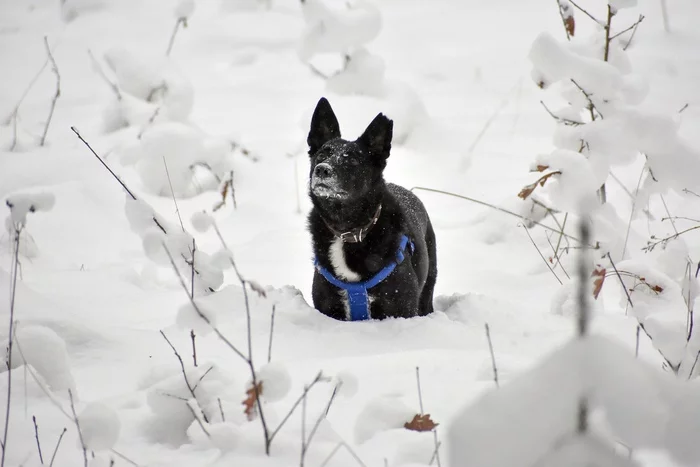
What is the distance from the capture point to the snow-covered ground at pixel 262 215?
6.23ft

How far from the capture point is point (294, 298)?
3486 mm

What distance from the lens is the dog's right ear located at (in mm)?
3807

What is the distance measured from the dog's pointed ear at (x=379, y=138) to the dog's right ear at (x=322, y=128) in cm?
25

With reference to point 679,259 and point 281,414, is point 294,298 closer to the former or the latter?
point 281,414

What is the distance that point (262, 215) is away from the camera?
610cm

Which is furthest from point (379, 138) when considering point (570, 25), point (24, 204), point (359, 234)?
point (24, 204)

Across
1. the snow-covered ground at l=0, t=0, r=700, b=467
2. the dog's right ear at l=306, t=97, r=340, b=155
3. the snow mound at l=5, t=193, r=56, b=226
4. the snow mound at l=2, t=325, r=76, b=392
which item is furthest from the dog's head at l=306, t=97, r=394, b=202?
the snow mound at l=2, t=325, r=76, b=392

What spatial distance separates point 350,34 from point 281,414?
5884 millimetres

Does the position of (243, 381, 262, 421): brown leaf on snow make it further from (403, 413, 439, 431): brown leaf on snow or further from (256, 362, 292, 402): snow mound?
(403, 413, 439, 431): brown leaf on snow

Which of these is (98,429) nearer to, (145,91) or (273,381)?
(273,381)

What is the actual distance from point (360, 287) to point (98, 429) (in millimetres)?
1976

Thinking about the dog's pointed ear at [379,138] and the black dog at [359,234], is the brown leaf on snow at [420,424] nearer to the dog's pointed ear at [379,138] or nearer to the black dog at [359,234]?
the black dog at [359,234]

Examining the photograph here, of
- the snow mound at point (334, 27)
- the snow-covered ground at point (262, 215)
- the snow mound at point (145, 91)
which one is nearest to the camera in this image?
the snow-covered ground at point (262, 215)

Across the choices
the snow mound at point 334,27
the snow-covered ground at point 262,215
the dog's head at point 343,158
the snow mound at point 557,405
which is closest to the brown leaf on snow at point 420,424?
the snow-covered ground at point 262,215
